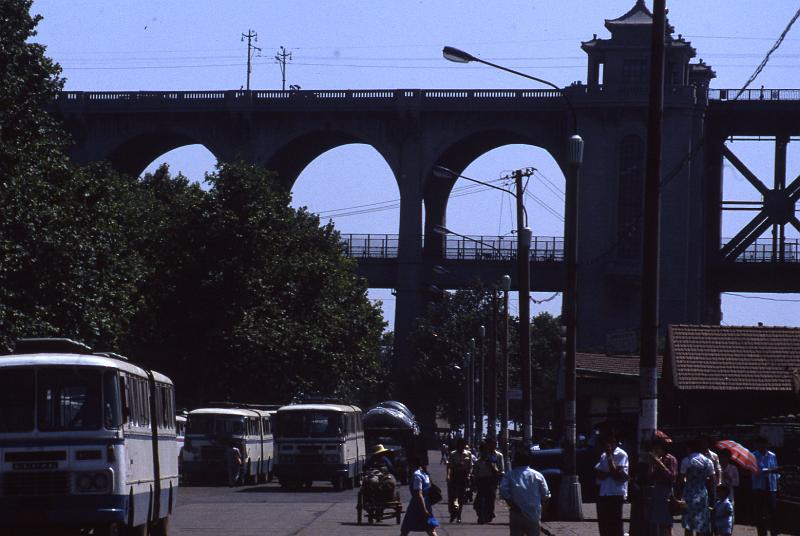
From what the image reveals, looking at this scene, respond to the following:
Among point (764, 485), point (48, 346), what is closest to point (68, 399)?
point (48, 346)

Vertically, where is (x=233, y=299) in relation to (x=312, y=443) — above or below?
above

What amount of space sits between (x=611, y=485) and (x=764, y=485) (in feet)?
14.1

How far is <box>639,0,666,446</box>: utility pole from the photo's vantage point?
2014 centimetres

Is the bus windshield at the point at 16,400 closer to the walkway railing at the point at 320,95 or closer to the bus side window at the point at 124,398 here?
the bus side window at the point at 124,398

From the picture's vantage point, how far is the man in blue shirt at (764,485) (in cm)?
2425

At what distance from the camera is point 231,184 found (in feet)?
224

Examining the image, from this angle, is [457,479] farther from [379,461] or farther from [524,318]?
[524,318]

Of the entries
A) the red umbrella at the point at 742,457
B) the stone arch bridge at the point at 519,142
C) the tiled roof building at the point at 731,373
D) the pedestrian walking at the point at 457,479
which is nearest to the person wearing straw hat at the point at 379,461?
the pedestrian walking at the point at 457,479

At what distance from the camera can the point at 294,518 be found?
104 feet

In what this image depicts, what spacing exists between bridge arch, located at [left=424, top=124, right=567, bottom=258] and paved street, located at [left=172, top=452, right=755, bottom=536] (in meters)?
50.4

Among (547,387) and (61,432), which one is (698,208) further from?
(61,432)

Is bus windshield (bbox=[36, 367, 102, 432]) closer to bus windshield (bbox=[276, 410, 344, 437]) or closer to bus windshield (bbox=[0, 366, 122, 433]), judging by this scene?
bus windshield (bbox=[0, 366, 122, 433])

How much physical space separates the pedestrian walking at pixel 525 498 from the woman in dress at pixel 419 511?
3279 mm

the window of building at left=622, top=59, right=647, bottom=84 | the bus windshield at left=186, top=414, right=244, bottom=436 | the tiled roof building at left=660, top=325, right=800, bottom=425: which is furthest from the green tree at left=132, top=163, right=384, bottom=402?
the window of building at left=622, top=59, right=647, bottom=84
